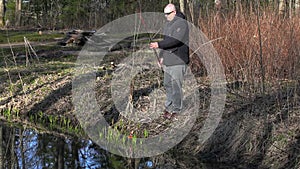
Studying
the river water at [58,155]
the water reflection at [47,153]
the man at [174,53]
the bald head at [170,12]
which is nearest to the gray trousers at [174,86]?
the man at [174,53]

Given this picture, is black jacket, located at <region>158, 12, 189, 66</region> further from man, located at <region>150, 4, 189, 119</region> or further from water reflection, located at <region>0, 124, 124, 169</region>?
water reflection, located at <region>0, 124, 124, 169</region>

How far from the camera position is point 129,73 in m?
8.43

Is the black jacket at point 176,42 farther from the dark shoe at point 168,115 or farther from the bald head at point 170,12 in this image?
the dark shoe at point 168,115

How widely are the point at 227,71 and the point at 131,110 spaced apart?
162cm

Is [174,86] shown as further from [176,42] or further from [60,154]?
[60,154]

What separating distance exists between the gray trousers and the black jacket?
9cm

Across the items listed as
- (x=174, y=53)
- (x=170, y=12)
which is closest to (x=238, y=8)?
(x=170, y=12)

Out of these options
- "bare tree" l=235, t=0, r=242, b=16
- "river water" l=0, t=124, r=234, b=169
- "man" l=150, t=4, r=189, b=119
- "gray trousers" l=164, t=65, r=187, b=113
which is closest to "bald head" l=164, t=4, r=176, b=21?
"man" l=150, t=4, r=189, b=119

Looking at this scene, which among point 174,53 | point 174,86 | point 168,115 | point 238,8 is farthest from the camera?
point 238,8

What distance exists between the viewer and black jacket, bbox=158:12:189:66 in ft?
19.8

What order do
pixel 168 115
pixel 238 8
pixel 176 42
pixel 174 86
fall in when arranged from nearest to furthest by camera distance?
pixel 176 42 < pixel 174 86 < pixel 168 115 < pixel 238 8

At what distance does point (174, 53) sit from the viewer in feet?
20.1

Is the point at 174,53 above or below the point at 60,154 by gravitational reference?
above

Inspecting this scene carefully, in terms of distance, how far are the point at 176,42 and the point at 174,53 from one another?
0.17 m
